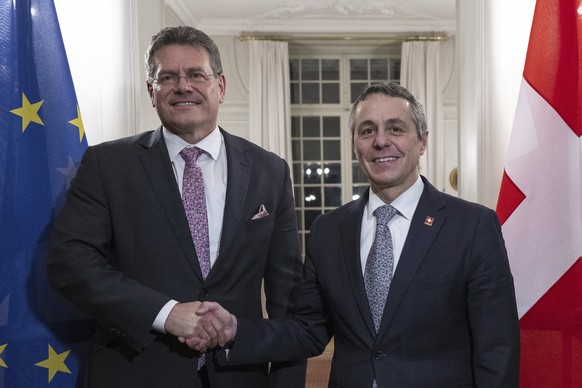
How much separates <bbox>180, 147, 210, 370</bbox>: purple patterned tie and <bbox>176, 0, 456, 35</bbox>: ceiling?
5.83 metres

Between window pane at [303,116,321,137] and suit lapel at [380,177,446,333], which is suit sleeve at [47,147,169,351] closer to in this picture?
suit lapel at [380,177,446,333]

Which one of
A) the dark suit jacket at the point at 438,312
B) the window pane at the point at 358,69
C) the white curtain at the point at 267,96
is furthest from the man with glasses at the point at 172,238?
the window pane at the point at 358,69

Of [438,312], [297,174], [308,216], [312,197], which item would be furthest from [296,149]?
[438,312]

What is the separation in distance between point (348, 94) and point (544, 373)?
7043 millimetres

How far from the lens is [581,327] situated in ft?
6.55

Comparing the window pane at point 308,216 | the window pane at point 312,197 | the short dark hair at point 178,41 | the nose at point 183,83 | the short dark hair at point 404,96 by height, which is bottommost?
the window pane at point 308,216

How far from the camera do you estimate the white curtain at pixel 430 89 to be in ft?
27.1

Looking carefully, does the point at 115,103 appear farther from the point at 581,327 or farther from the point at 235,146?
the point at 581,327

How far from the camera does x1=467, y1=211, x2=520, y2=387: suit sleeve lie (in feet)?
4.90

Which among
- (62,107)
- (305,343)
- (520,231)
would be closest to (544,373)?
(520,231)

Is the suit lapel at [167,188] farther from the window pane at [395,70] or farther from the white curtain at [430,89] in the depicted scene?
the window pane at [395,70]

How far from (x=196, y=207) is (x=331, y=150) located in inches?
280

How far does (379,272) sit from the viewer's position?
157 cm

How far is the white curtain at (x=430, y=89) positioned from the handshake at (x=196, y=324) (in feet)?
22.4
